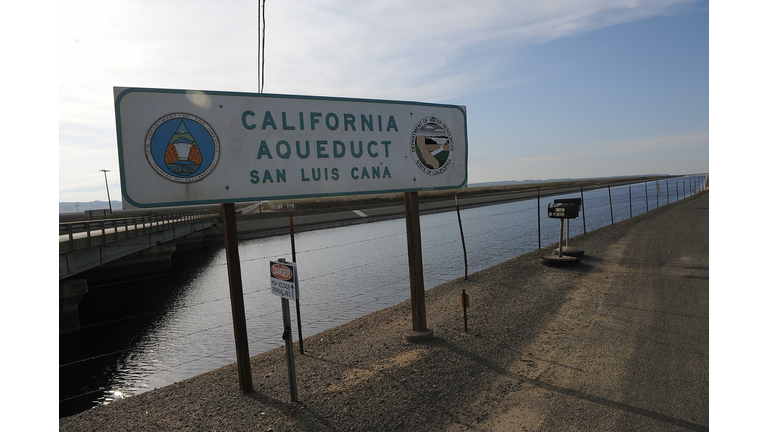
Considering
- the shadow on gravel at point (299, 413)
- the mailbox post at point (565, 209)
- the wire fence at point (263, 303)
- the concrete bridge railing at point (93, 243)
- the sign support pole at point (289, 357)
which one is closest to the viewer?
the shadow on gravel at point (299, 413)

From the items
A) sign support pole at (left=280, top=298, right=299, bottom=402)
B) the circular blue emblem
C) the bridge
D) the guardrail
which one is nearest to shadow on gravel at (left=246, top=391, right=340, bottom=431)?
sign support pole at (left=280, top=298, right=299, bottom=402)

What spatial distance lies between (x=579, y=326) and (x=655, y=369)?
6.77 ft

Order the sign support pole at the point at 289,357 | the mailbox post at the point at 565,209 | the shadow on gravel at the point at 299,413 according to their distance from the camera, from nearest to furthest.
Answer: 1. the shadow on gravel at the point at 299,413
2. the sign support pole at the point at 289,357
3. the mailbox post at the point at 565,209

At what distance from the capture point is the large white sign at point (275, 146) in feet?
18.2

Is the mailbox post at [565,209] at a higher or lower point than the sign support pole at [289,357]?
higher

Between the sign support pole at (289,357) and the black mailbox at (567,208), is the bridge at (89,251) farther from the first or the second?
the black mailbox at (567,208)

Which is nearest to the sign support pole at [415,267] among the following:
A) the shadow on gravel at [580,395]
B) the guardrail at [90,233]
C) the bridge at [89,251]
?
the shadow on gravel at [580,395]

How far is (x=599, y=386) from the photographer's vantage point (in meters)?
5.55

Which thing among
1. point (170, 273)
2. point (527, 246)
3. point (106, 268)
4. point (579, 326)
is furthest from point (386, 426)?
point (106, 268)

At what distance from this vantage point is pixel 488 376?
6066 millimetres

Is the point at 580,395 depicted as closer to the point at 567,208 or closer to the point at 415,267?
the point at 415,267

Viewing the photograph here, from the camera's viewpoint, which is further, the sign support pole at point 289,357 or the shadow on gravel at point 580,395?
the sign support pole at point 289,357

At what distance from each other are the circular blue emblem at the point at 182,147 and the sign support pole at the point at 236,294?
25.0 inches

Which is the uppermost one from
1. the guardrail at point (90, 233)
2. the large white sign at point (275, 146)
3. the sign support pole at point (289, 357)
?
the large white sign at point (275, 146)
